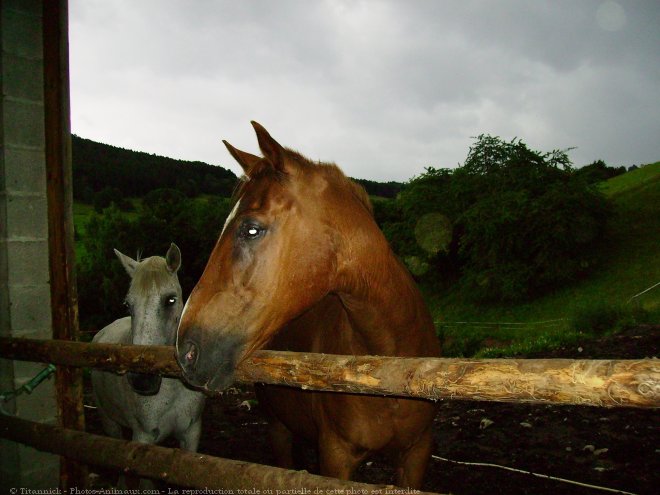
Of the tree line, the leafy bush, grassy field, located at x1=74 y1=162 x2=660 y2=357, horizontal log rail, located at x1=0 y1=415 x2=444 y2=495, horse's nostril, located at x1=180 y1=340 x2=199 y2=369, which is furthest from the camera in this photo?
the leafy bush

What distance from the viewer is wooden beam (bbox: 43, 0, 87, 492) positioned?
3.21m

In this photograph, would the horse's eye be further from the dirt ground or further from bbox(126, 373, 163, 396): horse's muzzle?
the dirt ground

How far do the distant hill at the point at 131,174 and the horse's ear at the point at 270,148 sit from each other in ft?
142

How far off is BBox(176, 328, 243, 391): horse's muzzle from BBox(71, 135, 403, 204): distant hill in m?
43.4


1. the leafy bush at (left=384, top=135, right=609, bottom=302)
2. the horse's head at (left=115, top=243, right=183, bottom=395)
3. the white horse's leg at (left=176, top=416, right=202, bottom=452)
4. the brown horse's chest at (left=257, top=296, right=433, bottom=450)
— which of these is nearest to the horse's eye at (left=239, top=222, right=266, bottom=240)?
the brown horse's chest at (left=257, top=296, right=433, bottom=450)

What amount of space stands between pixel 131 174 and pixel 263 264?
2031 inches

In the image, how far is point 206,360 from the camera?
1.81 m

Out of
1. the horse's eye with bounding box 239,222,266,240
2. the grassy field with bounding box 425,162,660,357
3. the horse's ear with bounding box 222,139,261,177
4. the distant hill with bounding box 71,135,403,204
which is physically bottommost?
the grassy field with bounding box 425,162,660,357

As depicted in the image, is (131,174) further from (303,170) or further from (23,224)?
(303,170)

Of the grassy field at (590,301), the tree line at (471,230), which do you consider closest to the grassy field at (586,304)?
the grassy field at (590,301)

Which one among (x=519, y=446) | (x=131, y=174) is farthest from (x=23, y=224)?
(x=131, y=174)

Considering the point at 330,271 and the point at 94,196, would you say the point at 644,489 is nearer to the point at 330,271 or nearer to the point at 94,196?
the point at 330,271

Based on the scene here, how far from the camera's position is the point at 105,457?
7.49 ft

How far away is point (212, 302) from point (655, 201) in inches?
1547
